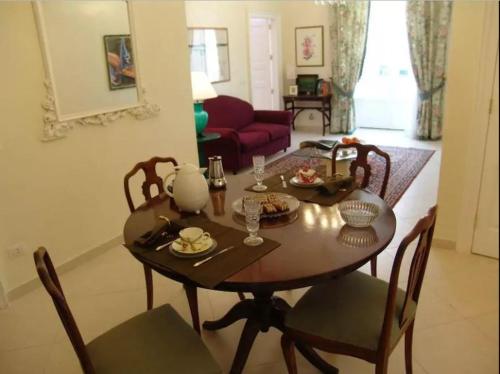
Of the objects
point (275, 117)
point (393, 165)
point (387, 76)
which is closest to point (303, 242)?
point (393, 165)

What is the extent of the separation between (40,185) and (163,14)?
1724mm

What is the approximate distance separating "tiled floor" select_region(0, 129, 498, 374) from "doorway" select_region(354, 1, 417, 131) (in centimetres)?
428

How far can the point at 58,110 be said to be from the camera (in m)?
2.76

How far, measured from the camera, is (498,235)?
43 centimetres

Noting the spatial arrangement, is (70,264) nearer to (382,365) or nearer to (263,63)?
(382,365)

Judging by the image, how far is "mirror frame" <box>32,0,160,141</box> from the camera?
2.62 m

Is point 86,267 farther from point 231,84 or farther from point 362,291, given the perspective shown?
point 231,84

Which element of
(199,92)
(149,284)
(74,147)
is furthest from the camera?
(199,92)

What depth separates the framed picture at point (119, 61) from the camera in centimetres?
308

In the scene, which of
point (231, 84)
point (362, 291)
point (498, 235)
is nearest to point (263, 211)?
point (362, 291)

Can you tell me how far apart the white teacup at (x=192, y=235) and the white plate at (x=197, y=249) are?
0.7 inches

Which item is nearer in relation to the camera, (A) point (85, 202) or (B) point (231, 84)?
(A) point (85, 202)

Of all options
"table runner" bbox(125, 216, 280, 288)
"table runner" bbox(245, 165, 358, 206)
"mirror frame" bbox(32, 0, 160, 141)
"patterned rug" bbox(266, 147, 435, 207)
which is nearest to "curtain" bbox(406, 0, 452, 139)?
"patterned rug" bbox(266, 147, 435, 207)

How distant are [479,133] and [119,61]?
103 inches
